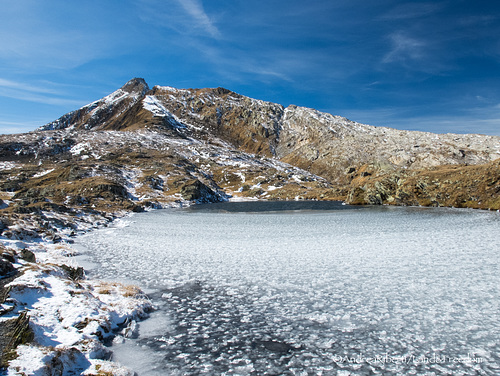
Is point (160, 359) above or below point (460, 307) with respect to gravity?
below

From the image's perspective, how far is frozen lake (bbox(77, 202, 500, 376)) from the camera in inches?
A: 343

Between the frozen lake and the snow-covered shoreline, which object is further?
the frozen lake

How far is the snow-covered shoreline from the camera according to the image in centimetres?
770

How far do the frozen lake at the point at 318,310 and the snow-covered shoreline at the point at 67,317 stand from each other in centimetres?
85

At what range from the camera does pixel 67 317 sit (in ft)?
34.7

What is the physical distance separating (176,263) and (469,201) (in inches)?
2914

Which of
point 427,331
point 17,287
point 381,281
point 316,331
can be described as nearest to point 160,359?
point 316,331

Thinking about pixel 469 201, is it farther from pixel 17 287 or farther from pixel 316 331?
pixel 17 287

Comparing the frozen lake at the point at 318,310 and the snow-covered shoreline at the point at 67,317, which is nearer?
the snow-covered shoreline at the point at 67,317

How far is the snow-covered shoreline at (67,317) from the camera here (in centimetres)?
770

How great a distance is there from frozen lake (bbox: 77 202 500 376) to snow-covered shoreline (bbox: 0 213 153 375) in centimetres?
85

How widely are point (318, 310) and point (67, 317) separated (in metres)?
10.3

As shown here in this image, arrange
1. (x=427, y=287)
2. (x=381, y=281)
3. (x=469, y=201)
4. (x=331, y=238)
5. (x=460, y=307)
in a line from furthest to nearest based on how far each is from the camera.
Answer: (x=469, y=201) → (x=331, y=238) → (x=381, y=281) → (x=427, y=287) → (x=460, y=307)

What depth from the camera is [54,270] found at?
15.0 metres
